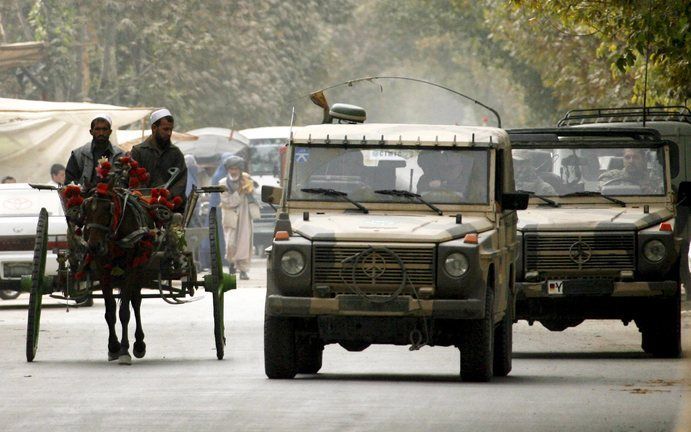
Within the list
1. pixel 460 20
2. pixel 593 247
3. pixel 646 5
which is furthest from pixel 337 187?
pixel 460 20

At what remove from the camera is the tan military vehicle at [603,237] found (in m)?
16.9

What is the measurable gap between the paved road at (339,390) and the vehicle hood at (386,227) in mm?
1006

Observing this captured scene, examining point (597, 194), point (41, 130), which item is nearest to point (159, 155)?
point (597, 194)

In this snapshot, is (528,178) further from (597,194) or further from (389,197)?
(389,197)

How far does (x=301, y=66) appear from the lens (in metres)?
63.8

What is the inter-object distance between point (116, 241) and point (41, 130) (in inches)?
812

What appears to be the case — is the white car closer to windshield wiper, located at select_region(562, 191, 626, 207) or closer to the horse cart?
the horse cart

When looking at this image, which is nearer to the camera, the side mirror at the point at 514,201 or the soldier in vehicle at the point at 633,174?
the side mirror at the point at 514,201

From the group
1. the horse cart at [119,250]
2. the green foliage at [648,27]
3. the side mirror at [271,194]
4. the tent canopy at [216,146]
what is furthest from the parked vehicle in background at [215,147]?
the side mirror at [271,194]

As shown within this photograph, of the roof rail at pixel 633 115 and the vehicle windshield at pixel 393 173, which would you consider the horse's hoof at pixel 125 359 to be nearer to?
the vehicle windshield at pixel 393 173

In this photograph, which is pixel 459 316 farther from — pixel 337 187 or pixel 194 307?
pixel 194 307

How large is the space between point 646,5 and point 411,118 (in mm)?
132364

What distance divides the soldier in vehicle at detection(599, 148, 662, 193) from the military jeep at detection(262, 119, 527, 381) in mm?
2840

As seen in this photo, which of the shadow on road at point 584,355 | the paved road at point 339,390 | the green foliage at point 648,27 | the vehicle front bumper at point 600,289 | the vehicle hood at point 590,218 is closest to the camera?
the paved road at point 339,390
